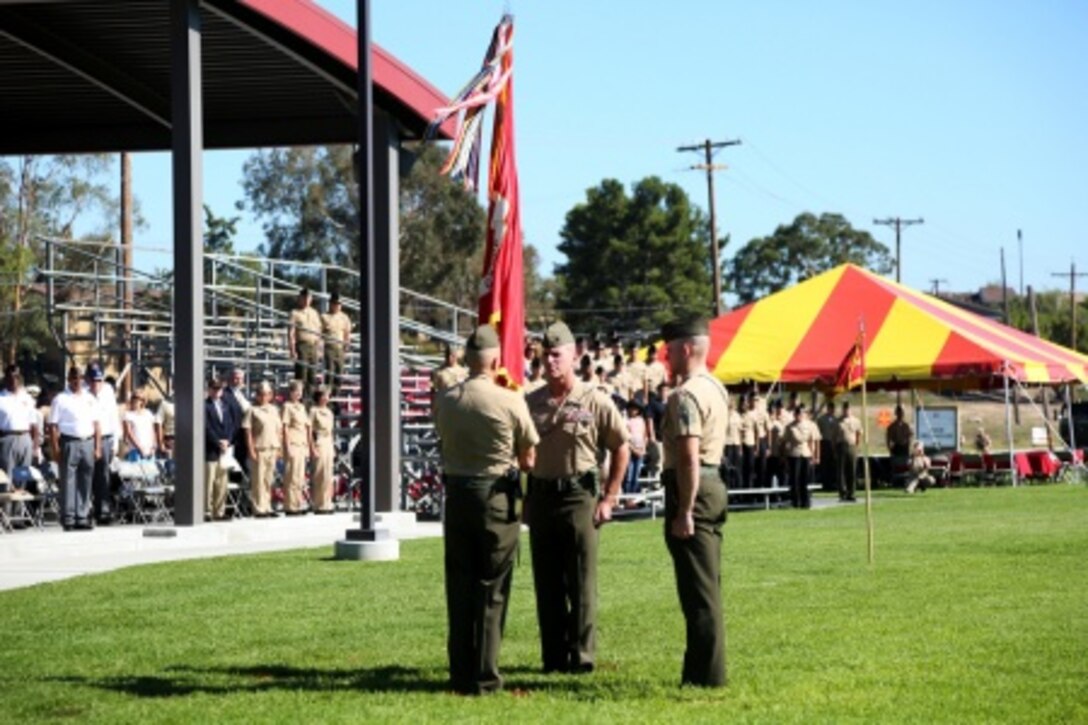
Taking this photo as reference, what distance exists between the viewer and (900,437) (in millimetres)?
48969

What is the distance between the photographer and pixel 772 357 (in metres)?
45.2

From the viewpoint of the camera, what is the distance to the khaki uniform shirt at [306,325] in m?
31.5

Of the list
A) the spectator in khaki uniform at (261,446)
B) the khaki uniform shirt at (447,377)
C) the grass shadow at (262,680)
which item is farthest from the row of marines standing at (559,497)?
the spectator in khaki uniform at (261,446)

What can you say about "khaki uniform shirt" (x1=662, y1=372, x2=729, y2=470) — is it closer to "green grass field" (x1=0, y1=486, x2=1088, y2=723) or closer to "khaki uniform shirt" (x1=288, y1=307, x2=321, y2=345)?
"green grass field" (x1=0, y1=486, x2=1088, y2=723)

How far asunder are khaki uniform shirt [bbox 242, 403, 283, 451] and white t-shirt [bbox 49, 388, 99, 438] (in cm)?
360

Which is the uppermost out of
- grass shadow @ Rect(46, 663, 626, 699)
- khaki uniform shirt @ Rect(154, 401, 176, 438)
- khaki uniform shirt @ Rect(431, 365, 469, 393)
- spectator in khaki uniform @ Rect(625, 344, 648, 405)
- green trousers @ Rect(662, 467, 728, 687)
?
spectator in khaki uniform @ Rect(625, 344, 648, 405)

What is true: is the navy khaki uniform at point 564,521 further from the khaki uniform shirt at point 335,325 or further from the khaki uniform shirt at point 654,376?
the khaki uniform shirt at point 654,376

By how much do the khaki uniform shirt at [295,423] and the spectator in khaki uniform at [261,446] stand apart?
0.89ft

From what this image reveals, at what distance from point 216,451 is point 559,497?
50.7ft

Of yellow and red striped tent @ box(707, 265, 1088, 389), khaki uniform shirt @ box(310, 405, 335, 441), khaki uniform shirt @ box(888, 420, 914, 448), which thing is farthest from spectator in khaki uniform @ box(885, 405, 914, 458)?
khaki uniform shirt @ box(310, 405, 335, 441)

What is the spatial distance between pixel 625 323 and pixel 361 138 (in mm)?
78479

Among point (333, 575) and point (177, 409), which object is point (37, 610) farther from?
point (177, 409)

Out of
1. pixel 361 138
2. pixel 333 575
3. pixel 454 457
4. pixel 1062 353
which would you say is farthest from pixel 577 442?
pixel 1062 353

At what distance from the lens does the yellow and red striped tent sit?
4378 centimetres
